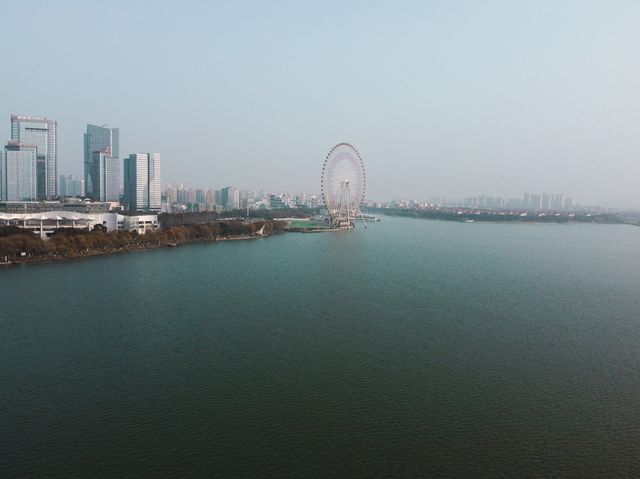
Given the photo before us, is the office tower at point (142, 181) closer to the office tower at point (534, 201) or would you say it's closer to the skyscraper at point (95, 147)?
the skyscraper at point (95, 147)

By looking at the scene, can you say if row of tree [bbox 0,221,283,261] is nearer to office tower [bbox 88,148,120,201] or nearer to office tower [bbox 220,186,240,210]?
office tower [bbox 88,148,120,201]

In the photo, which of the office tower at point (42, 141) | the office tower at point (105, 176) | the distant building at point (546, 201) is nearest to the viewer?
the office tower at point (42, 141)

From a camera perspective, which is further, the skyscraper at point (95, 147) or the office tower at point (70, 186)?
the office tower at point (70, 186)

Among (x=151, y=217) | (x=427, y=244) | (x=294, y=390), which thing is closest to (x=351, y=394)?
(x=294, y=390)

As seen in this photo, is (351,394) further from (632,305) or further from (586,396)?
(632,305)

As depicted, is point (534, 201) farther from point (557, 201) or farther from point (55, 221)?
point (55, 221)

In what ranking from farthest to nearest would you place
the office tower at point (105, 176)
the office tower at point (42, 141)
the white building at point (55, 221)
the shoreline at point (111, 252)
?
the office tower at point (105, 176) < the office tower at point (42, 141) < the white building at point (55, 221) < the shoreline at point (111, 252)

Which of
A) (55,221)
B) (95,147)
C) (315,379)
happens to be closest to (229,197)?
(95,147)

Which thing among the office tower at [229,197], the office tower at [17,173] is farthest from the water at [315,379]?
the office tower at [229,197]

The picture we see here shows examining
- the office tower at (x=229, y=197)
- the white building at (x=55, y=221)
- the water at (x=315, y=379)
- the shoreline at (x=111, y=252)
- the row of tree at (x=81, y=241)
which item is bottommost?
the water at (x=315, y=379)
